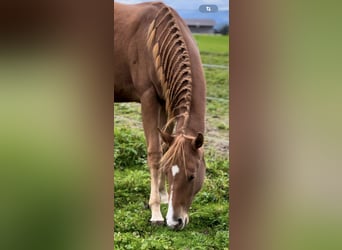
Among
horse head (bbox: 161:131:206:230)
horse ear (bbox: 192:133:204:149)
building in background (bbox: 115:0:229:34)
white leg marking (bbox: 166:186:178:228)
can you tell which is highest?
building in background (bbox: 115:0:229:34)

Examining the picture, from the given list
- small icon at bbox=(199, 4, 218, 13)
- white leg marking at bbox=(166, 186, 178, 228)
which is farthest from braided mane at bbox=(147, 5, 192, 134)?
white leg marking at bbox=(166, 186, 178, 228)

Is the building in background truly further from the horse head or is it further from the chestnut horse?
the horse head

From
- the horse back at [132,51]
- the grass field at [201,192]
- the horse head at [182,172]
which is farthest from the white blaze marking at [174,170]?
the horse back at [132,51]

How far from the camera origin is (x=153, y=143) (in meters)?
1.56

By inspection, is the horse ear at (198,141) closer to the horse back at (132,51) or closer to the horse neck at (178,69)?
the horse neck at (178,69)

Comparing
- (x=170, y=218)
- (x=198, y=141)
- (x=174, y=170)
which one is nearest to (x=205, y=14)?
(x=198, y=141)

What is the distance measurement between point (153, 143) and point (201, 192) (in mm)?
226

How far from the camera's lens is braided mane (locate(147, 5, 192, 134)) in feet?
5.11

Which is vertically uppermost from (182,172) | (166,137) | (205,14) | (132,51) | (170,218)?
(205,14)

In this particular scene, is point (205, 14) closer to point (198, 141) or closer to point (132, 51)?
point (132, 51)
